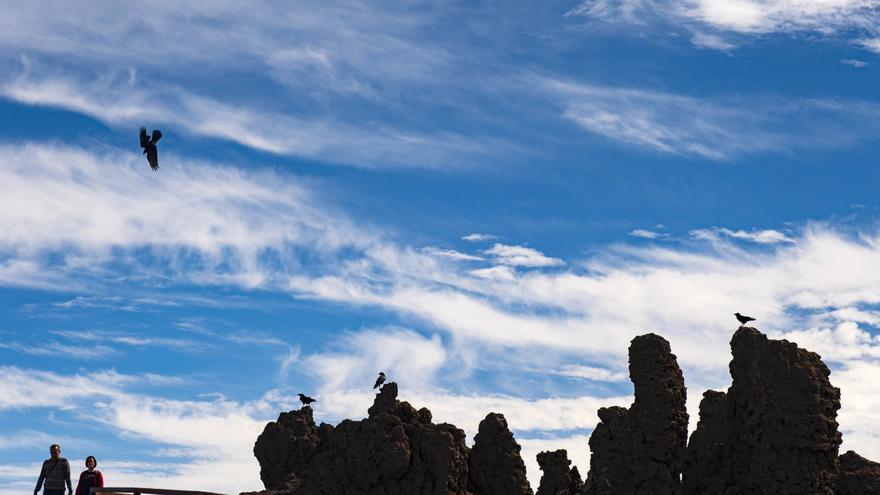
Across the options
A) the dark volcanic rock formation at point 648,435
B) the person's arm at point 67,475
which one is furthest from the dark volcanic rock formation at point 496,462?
the person's arm at point 67,475

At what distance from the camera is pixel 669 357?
45.3 meters

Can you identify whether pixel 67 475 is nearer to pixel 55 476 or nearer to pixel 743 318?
pixel 55 476

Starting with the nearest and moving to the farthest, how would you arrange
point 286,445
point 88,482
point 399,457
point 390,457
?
point 88,482 → point 399,457 → point 390,457 → point 286,445

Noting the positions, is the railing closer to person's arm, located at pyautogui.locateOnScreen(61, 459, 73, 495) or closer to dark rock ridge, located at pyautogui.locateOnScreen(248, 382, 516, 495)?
person's arm, located at pyautogui.locateOnScreen(61, 459, 73, 495)

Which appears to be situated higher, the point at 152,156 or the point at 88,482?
the point at 152,156

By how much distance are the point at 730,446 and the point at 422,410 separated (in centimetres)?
1674

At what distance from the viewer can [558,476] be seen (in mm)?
52875

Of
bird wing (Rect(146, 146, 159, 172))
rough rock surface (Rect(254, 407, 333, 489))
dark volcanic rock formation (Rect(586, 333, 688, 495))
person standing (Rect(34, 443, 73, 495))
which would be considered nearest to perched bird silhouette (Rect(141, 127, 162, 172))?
bird wing (Rect(146, 146, 159, 172))

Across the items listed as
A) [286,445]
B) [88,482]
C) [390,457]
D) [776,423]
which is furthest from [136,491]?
[776,423]

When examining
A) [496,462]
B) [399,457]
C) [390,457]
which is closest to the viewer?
[399,457]

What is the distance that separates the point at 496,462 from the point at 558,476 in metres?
3.31

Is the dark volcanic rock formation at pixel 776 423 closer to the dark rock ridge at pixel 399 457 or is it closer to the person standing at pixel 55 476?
the dark rock ridge at pixel 399 457

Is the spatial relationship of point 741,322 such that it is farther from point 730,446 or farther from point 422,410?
point 422,410

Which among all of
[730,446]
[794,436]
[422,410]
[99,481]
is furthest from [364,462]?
[794,436]
